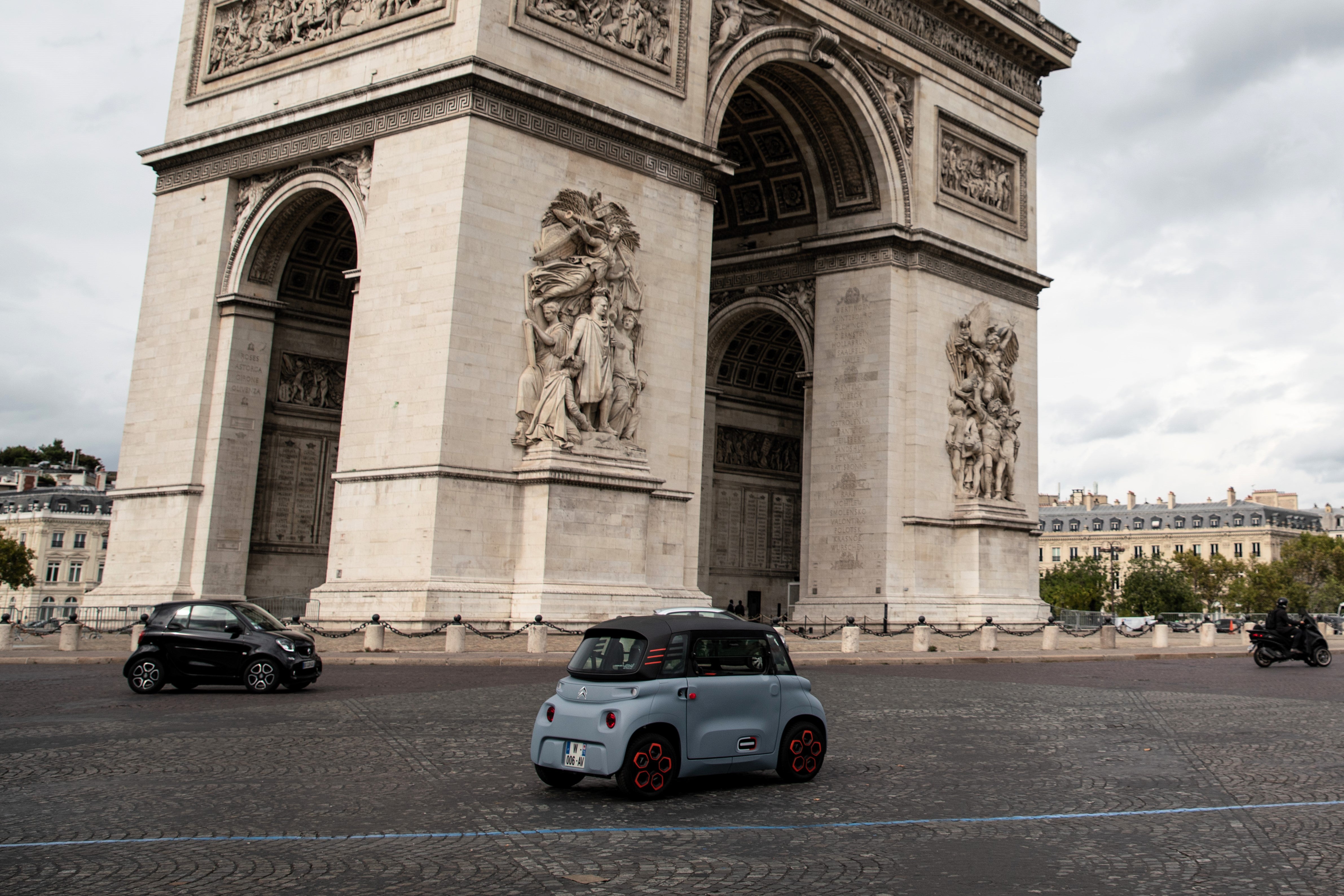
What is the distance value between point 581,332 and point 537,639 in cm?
660

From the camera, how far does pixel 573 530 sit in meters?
25.3

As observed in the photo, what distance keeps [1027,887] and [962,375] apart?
2993cm

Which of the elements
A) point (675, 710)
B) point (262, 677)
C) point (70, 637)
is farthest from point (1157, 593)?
point (675, 710)

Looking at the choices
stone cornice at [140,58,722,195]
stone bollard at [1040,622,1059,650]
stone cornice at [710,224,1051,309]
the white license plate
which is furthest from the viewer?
stone cornice at [710,224,1051,309]

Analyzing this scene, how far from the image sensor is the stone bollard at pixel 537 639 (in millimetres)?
22688

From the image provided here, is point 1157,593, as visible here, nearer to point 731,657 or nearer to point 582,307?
point 582,307

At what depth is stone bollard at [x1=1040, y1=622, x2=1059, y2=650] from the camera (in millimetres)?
31781

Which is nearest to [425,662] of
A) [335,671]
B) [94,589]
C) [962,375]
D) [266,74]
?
[335,671]

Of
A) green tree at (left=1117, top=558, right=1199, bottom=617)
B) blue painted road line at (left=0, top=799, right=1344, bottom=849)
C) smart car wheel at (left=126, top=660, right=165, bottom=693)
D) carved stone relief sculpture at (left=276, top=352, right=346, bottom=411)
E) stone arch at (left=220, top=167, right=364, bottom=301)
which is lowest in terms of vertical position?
blue painted road line at (left=0, top=799, right=1344, bottom=849)

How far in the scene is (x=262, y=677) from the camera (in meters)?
17.1

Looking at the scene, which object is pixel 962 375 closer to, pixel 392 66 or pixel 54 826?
pixel 392 66

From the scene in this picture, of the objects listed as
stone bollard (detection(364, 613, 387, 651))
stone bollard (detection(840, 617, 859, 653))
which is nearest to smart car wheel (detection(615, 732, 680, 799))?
stone bollard (detection(364, 613, 387, 651))

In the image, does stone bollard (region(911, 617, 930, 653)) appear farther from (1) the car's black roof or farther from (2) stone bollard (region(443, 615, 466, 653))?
(1) the car's black roof

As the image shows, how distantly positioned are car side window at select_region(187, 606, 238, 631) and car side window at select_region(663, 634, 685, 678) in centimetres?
989
